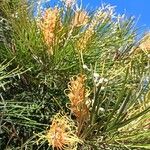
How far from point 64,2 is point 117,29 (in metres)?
0.18

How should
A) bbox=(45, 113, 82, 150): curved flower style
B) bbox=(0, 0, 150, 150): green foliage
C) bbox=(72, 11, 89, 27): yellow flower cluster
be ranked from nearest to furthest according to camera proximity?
bbox=(45, 113, 82, 150): curved flower style, bbox=(0, 0, 150, 150): green foliage, bbox=(72, 11, 89, 27): yellow flower cluster

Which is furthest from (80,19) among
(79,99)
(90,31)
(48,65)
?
(79,99)

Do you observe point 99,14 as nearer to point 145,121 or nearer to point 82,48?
point 82,48

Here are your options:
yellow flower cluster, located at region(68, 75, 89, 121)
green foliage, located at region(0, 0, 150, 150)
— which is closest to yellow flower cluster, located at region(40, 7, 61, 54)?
green foliage, located at region(0, 0, 150, 150)

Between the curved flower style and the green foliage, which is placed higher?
the green foliage

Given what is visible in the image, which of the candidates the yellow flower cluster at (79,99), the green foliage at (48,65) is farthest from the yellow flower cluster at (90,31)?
the yellow flower cluster at (79,99)

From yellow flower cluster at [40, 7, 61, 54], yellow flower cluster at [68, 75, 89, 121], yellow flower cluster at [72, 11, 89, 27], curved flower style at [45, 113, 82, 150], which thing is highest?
yellow flower cluster at [72, 11, 89, 27]

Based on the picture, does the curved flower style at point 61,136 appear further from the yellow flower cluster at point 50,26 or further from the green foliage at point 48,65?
the yellow flower cluster at point 50,26

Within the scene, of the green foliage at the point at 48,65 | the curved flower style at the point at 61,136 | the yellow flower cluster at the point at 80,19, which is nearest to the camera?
the curved flower style at the point at 61,136

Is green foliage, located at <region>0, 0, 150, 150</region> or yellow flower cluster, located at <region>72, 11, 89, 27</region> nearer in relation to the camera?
green foliage, located at <region>0, 0, 150, 150</region>

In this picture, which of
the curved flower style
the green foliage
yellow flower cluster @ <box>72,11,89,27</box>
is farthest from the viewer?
yellow flower cluster @ <box>72,11,89,27</box>

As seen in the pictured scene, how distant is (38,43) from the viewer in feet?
5.15

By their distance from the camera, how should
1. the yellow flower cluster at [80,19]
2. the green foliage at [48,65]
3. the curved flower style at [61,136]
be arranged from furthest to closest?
the yellow flower cluster at [80,19], the green foliage at [48,65], the curved flower style at [61,136]

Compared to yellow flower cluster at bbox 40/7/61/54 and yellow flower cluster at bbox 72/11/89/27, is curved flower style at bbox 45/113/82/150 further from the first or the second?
yellow flower cluster at bbox 72/11/89/27
